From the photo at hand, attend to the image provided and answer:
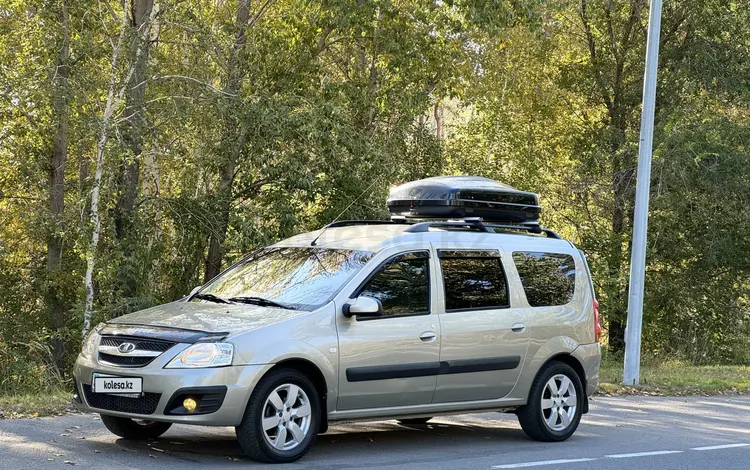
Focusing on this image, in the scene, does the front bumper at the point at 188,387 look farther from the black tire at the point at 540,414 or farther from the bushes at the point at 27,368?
the bushes at the point at 27,368

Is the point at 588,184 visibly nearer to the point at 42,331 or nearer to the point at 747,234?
the point at 747,234

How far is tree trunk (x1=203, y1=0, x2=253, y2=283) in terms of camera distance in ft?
61.2

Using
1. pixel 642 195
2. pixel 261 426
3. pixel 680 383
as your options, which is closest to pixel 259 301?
pixel 261 426

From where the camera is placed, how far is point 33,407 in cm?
1015

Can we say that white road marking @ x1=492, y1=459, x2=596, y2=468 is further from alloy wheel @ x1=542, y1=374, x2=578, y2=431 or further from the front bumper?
the front bumper

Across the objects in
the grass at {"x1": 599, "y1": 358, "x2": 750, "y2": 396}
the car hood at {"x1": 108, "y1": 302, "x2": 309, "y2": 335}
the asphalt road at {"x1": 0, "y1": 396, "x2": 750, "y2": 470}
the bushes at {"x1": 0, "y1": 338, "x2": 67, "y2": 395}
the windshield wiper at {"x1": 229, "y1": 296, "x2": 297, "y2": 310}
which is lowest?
the bushes at {"x1": 0, "y1": 338, "x2": 67, "y2": 395}

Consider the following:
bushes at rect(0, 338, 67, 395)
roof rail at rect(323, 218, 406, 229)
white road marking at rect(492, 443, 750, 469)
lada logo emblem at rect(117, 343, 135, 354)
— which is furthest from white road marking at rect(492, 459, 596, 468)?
bushes at rect(0, 338, 67, 395)

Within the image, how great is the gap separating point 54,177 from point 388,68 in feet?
22.7

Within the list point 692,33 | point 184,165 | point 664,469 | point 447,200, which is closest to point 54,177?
point 184,165

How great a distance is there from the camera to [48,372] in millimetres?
18234

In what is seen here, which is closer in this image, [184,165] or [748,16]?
[184,165]

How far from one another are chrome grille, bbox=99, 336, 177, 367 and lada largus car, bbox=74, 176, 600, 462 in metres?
0.01

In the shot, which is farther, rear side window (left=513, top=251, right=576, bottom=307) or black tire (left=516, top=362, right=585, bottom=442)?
rear side window (left=513, top=251, right=576, bottom=307)

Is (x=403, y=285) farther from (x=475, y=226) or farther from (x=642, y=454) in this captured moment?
(x=642, y=454)
